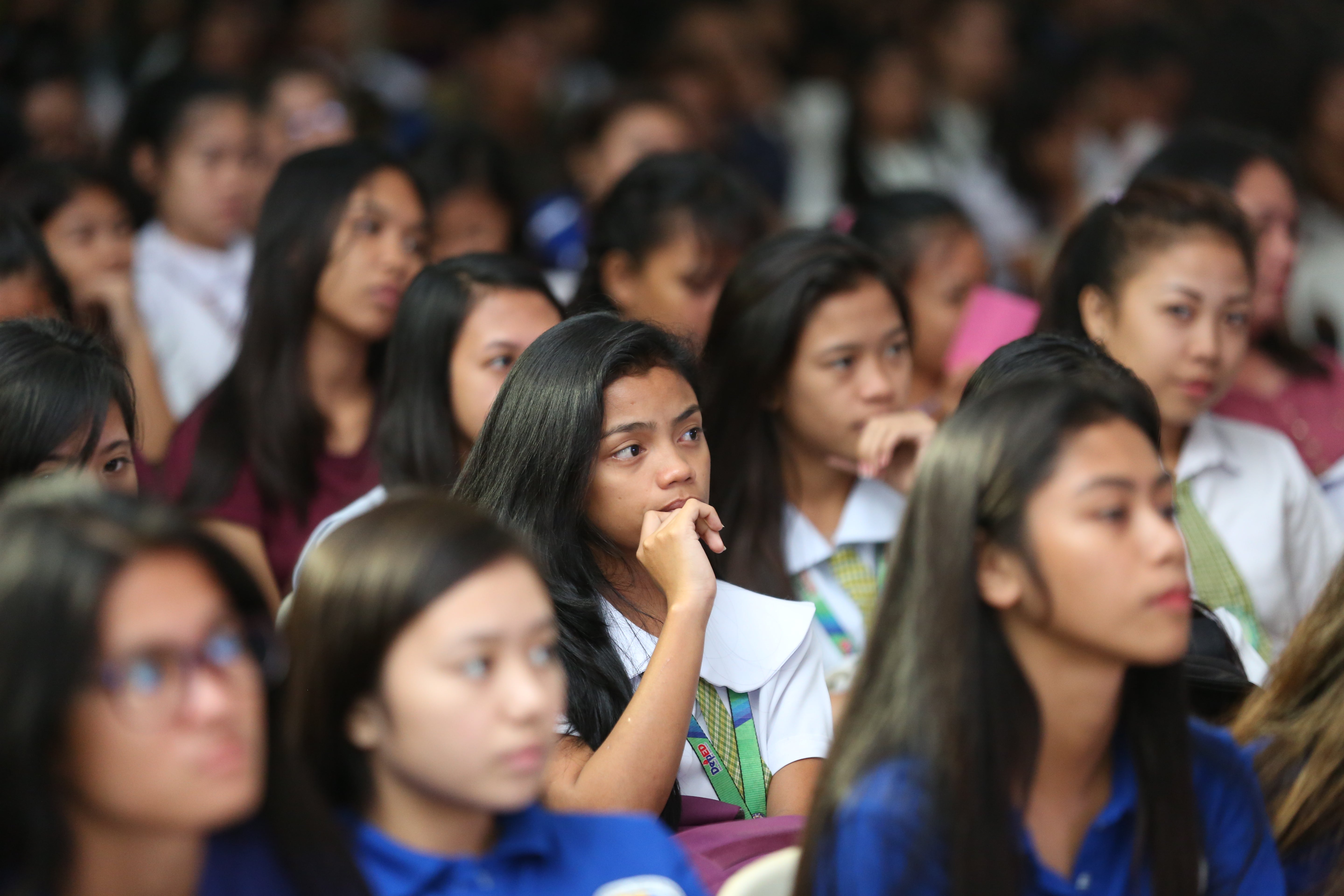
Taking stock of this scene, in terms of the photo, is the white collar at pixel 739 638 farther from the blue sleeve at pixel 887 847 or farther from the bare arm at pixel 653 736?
the blue sleeve at pixel 887 847

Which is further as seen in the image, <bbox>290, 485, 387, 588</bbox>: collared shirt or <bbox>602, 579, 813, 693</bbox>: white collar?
<bbox>290, 485, 387, 588</bbox>: collared shirt

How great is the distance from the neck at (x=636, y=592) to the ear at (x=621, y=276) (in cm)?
117

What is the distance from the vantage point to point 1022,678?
1363mm

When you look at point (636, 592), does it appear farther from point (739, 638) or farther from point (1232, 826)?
point (1232, 826)

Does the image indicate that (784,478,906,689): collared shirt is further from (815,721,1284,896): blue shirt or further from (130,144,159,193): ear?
(130,144,159,193): ear

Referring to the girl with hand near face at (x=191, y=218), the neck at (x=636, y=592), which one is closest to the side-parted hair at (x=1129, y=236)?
the neck at (x=636, y=592)

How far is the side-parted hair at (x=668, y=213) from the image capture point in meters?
3.01

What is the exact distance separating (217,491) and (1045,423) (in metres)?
1.73

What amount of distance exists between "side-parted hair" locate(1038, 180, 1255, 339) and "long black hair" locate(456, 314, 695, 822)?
3.02 ft

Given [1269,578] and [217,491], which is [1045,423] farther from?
[217,491]

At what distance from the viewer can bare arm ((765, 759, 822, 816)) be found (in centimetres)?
178

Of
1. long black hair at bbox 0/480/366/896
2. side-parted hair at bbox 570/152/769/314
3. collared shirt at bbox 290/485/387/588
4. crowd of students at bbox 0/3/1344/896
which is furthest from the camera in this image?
side-parted hair at bbox 570/152/769/314

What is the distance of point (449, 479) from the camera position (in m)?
2.35

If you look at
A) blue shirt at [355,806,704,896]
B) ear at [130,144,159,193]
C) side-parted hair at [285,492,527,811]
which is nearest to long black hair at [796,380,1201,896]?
blue shirt at [355,806,704,896]
